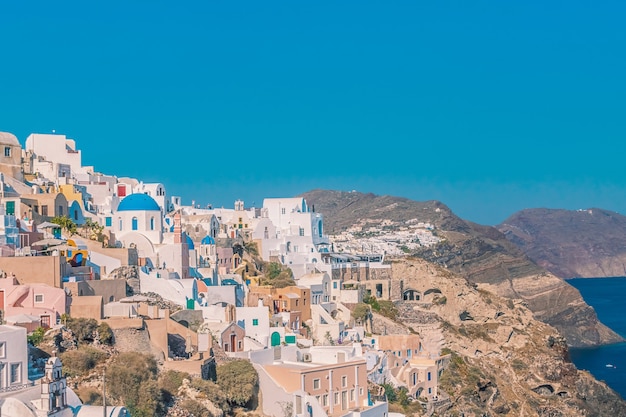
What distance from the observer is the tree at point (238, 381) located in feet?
111

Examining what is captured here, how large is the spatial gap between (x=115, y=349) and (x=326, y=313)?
2060 cm

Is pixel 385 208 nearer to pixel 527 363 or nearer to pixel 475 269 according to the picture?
pixel 475 269

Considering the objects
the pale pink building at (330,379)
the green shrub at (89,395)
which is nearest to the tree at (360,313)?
the pale pink building at (330,379)

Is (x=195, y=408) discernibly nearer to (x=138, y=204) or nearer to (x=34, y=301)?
(x=34, y=301)

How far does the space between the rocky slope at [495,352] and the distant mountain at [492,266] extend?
30.4 meters

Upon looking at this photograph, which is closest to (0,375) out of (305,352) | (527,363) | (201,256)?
(305,352)

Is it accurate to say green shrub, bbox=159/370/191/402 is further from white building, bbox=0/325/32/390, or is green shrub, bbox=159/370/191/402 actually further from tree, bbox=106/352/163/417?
white building, bbox=0/325/32/390

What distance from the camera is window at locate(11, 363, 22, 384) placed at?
25.2 metres

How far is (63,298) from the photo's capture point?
3269 cm

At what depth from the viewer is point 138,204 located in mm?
49375

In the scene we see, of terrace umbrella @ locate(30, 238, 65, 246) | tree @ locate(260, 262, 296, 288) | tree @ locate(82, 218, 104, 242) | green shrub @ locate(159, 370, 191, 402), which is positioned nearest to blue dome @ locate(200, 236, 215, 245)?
tree @ locate(260, 262, 296, 288)

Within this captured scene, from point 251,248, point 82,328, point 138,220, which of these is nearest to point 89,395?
point 82,328

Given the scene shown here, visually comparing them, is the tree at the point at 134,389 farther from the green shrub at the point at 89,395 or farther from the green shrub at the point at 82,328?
the green shrub at the point at 82,328

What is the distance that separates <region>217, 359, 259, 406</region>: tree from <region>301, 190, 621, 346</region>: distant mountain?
6761 cm
